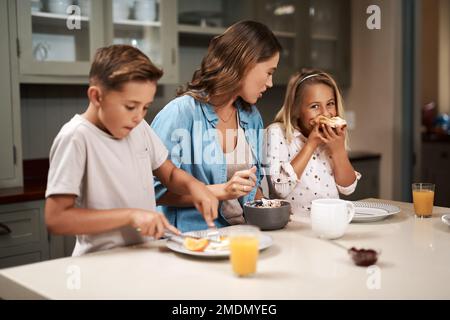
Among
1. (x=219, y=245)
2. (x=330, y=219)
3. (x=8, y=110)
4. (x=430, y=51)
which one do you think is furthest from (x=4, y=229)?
(x=430, y=51)

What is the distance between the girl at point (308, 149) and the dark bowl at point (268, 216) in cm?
33

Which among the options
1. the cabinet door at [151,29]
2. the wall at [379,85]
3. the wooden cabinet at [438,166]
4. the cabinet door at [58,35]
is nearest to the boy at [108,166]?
the cabinet door at [58,35]

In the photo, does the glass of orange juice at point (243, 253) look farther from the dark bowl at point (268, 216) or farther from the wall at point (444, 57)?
the wall at point (444, 57)

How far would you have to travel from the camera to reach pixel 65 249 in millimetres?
2691

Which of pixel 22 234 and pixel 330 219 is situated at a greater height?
pixel 330 219

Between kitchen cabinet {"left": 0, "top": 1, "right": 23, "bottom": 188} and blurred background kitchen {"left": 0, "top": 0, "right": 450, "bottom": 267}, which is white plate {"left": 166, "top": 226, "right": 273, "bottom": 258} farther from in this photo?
kitchen cabinet {"left": 0, "top": 1, "right": 23, "bottom": 188}

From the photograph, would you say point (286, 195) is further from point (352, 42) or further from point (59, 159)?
point (352, 42)

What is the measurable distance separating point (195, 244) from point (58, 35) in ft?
6.55

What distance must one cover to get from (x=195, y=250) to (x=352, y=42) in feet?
11.5

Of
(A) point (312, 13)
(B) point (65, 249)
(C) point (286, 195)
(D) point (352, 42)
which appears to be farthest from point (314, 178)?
(D) point (352, 42)

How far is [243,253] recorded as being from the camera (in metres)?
1.12

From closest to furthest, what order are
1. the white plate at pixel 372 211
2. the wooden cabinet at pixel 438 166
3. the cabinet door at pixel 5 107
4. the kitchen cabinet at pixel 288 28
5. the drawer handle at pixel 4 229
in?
the white plate at pixel 372 211, the drawer handle at pixel 4 229, the cabinet door at pixel 5 107, the kitchen cabinet at pixel 288 28, the wooden cabinet at pixel 438 166

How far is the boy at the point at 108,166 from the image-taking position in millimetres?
1271

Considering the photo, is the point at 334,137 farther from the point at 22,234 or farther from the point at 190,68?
the point at 190,68
